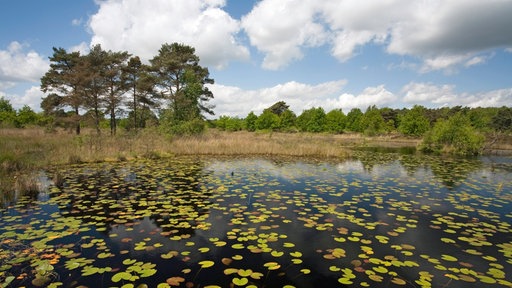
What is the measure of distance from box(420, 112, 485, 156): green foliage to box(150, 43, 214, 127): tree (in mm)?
22045

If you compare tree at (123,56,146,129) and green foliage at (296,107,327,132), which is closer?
tree at (123,56,146,129)

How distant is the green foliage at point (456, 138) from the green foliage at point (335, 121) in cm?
2550

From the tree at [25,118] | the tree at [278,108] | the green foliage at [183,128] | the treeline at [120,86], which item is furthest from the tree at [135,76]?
the tree at [278,108]

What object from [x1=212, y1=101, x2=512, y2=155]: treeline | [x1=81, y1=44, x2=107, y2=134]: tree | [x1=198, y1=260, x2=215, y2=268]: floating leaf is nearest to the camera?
[x1=198, y1=260, x2=215, y2=268]: floating leaf

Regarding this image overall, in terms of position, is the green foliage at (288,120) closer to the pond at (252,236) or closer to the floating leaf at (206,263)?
the pond at (252,236)

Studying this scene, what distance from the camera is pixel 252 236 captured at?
4.60 metres

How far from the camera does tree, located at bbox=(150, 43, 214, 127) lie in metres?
23.9

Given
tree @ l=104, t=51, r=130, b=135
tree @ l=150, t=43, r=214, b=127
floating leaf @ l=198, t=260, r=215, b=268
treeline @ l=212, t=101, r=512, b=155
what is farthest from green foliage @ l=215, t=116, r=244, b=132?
floating leaf @ l=198, t=260, r=215, b=268

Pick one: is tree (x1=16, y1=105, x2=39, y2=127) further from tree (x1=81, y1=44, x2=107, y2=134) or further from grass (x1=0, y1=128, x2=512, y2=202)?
grass (x1=0, y1=128, x2=512, y2=202)

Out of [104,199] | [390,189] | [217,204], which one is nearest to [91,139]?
[104,199]

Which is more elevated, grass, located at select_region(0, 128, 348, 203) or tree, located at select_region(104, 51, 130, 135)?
tree, located at select_region(104, 51, 130, 135)

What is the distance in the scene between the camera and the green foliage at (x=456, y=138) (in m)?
23.5

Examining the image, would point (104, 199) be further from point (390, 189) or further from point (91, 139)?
point (91, 139)

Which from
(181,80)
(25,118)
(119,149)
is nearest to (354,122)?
(181,80)
